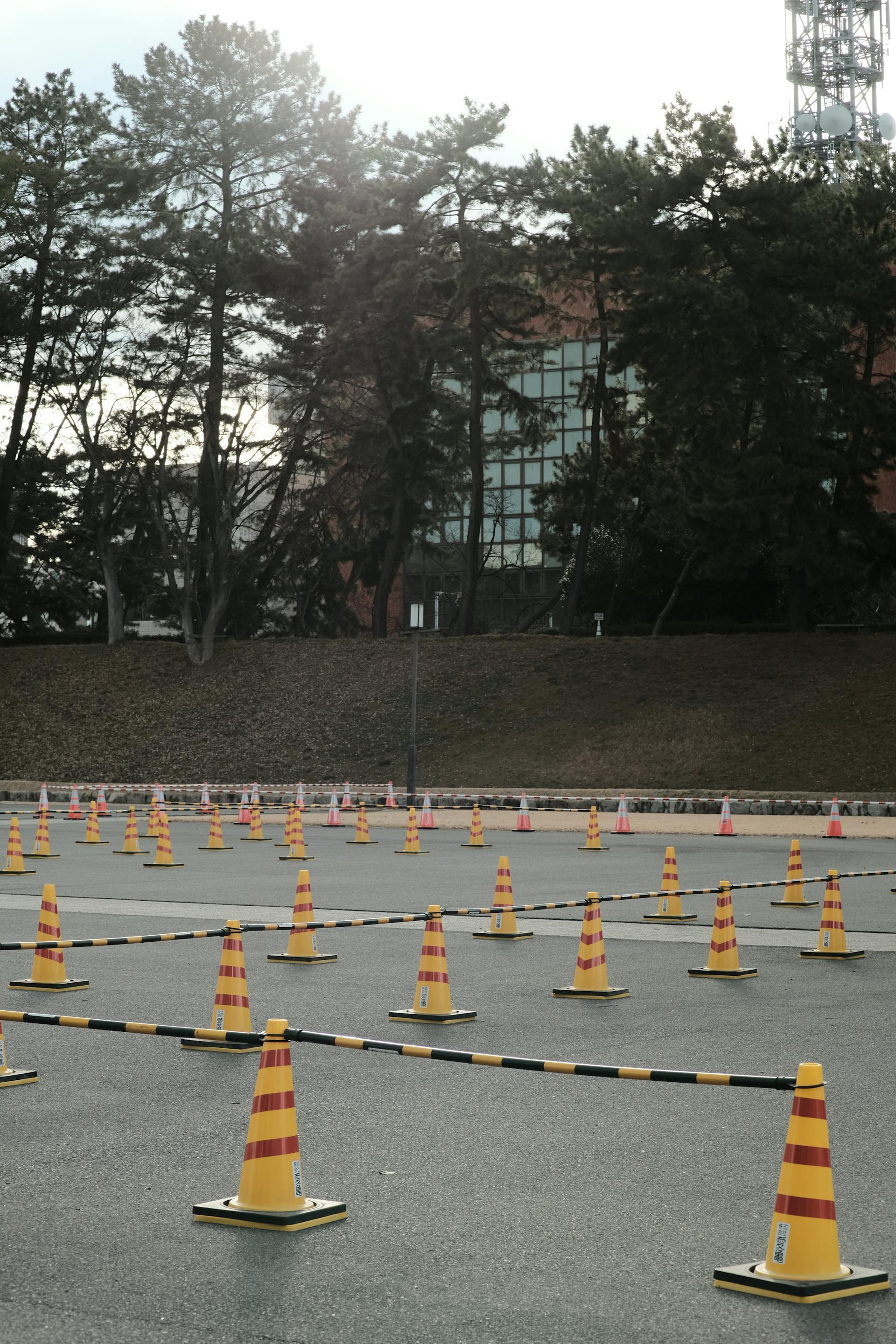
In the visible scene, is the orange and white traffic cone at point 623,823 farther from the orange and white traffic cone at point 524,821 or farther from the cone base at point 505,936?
the cone base at point 505,936

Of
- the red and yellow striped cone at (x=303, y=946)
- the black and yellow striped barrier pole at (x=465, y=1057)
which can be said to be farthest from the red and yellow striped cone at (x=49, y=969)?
the black and yellow striped barrier pole at (x=465, y=1057)

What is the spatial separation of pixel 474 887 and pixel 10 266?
4938 cm

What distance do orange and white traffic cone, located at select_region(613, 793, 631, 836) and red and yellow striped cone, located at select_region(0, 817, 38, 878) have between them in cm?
1132

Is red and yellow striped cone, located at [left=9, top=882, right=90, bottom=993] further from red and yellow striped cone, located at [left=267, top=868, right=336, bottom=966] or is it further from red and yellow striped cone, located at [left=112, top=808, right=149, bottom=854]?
red and yellow striped cone, located at [left=112, top=808, right=149, bottom=854]

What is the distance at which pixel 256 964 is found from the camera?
12219 millimetres

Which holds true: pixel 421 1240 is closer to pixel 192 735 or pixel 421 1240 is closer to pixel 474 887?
pixel 474 887

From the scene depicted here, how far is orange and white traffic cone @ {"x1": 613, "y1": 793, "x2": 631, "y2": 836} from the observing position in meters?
28.3

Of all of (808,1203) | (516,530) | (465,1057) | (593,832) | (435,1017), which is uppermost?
(516,530)

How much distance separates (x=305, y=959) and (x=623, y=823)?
16.8 m

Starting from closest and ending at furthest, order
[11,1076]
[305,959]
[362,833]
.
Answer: [11,1076], [305,959], [362,833]

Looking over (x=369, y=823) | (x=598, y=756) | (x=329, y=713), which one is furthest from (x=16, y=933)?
(x=329, y=713)

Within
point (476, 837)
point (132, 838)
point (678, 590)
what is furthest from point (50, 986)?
point (678, 590)

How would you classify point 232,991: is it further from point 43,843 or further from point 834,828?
point 834,828

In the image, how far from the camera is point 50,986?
10711 millimetres
